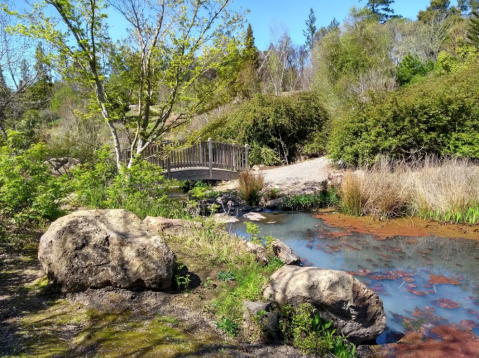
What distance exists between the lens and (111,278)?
10.3 ft

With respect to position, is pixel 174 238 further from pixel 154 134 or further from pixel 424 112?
pixel 424 112

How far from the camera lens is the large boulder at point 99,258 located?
122 inches

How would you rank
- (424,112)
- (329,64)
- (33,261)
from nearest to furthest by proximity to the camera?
(33,261) < (424,112) < (329,64)

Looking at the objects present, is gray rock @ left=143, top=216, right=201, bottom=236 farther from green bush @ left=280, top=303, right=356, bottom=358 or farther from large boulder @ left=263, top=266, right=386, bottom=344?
green bush @ left=280, top=303, right=356, bottom=358

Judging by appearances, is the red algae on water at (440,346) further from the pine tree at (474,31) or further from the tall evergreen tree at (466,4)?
the tall evergreen tree at (466,4)

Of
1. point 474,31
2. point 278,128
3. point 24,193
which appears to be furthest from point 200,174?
point 474,31

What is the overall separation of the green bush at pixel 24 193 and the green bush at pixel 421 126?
9355mm

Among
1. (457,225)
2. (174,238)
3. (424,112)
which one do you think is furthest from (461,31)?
(174,238)

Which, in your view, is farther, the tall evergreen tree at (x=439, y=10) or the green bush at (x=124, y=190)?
the tall evergreen tree at (x=439, y=10)

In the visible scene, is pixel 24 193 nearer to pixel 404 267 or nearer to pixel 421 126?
pixel 404 267

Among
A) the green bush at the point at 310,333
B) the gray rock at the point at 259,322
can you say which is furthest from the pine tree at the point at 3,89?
the green bush at the point at 310,333

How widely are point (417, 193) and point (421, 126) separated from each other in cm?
381

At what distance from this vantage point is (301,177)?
12664 mm

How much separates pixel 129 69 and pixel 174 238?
4037 mm
